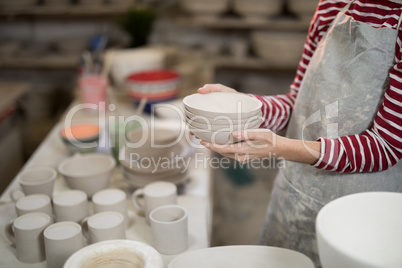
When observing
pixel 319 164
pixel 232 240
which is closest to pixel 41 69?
pixel 232 240

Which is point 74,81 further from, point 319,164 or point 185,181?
point 319,164

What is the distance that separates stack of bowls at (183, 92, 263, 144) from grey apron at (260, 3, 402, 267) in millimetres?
235

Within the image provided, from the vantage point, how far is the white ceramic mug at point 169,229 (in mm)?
1159

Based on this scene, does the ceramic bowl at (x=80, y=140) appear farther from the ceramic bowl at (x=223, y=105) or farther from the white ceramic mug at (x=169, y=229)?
the ceramic bowl at (x=223, y=105)

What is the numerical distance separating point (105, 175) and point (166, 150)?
242 mm

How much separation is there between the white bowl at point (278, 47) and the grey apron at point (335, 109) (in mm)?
2102

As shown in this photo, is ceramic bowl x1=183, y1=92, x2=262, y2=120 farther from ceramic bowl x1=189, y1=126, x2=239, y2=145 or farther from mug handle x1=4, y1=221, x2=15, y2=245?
mug handle x1=4, y1=221, x2=15, y2=245

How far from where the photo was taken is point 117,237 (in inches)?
44.7

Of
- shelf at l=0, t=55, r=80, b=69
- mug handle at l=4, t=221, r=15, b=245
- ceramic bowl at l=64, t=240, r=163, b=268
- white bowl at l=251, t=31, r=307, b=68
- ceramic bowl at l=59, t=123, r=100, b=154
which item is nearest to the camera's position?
ceramic bowl at l=64, t=240, r=163, b=268

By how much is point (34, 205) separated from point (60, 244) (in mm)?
244

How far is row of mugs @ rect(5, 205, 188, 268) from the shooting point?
1.07m

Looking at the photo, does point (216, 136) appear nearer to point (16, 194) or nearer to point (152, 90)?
point (16, 194)

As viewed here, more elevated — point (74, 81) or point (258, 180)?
point (74, 81)

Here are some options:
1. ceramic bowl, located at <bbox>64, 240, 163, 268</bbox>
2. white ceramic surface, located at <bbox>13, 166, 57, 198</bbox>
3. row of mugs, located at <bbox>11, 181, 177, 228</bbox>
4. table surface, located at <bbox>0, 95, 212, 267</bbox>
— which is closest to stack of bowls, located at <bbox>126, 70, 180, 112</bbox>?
table surface, located at <bbox>0, 95, 212, 267</bbox>
